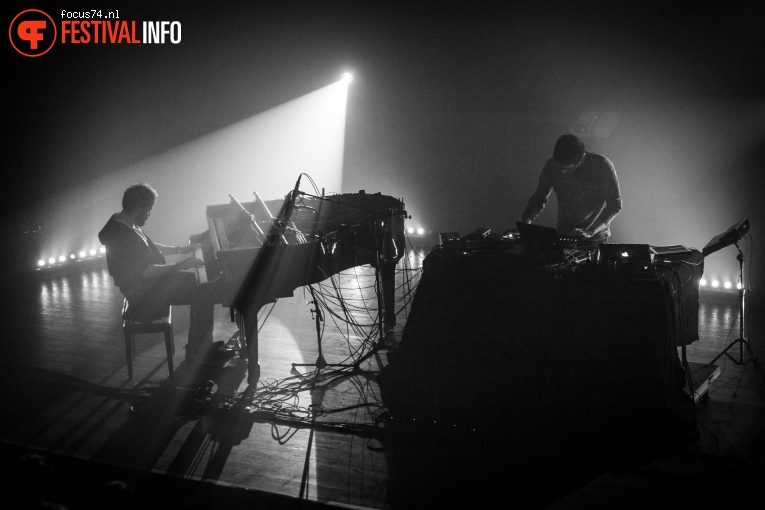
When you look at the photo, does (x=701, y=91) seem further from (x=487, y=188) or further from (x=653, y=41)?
(x=487, y=188)

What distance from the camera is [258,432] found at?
327 cm

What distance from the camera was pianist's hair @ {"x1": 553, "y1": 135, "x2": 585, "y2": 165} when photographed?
13.1 ft

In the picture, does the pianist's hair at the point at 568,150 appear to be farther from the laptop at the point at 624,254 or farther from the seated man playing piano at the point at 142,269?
the seated man playing piano at the point at 142,269

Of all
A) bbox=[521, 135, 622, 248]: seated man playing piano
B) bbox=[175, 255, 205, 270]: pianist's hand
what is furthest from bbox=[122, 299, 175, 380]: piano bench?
bbox=[521, 135, 622, 248]: seated man playing piano

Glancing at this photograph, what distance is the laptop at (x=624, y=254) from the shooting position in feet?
9.90

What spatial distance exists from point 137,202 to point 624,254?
3.35 meters

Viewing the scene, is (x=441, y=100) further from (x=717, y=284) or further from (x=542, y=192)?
(x=542, y=192)

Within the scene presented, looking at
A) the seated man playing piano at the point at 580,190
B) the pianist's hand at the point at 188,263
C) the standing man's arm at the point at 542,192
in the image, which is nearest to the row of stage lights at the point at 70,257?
the pianist's hand at the point at 188,263

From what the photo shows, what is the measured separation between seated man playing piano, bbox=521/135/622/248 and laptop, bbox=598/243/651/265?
3.10 ft

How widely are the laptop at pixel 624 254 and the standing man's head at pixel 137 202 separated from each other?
123 inches

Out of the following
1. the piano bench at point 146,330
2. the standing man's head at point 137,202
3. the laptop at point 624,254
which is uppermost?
the standing man's head at point 137,202

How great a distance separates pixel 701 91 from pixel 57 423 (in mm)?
8291

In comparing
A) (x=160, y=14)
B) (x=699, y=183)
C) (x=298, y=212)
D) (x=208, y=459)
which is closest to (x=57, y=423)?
(x=208, y=459)

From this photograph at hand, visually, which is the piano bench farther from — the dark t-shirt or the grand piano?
the grand piano
